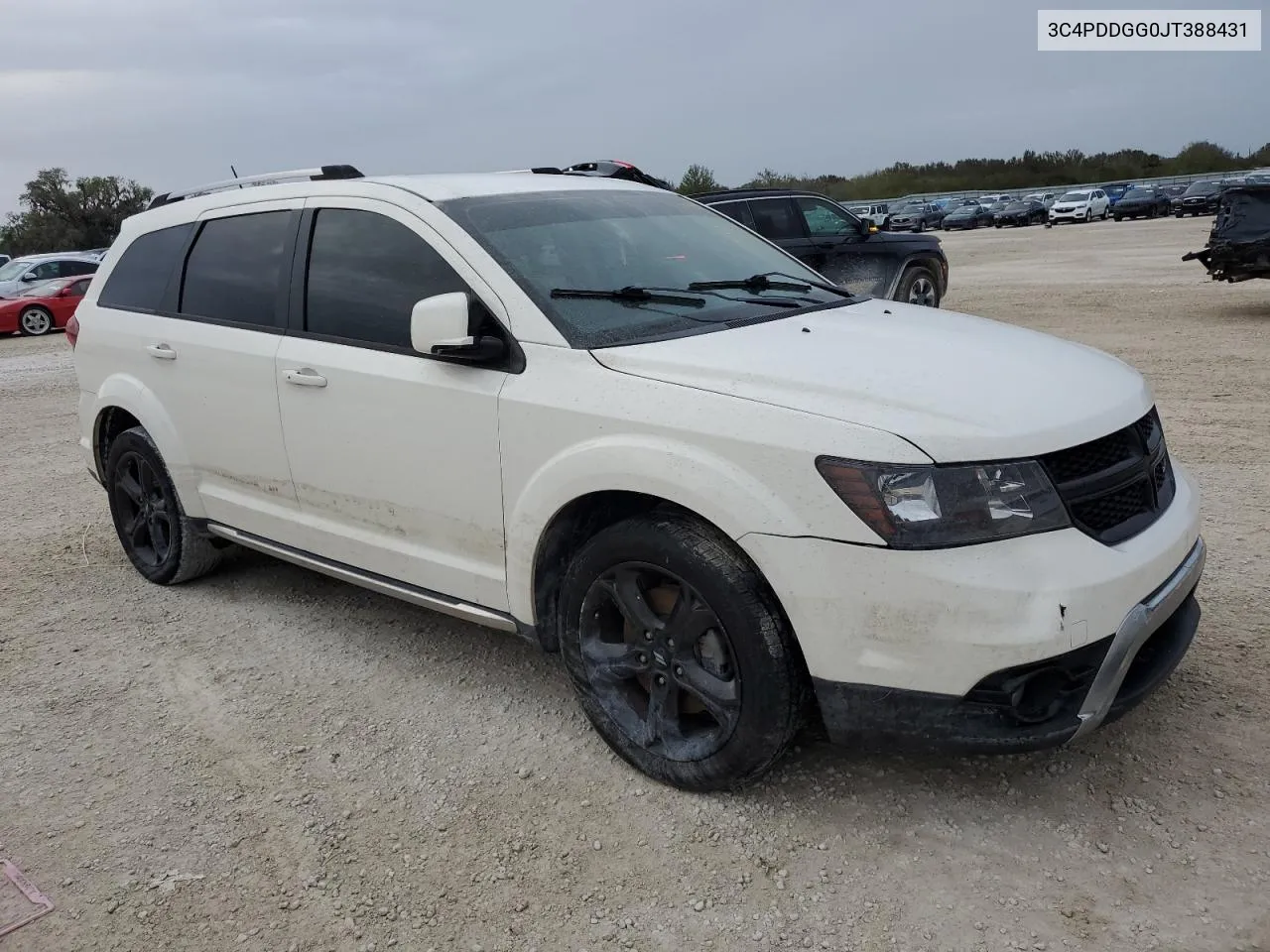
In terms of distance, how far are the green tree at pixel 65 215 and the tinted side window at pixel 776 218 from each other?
51765mm

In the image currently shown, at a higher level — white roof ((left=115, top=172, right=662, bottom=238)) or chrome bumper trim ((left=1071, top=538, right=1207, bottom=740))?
white roof ((left=115, top=172, right=662, bottom=238))

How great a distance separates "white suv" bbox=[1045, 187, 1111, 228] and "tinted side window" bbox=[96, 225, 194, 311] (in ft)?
145

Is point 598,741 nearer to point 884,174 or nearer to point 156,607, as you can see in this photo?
point 156,607

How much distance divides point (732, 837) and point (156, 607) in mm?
3280

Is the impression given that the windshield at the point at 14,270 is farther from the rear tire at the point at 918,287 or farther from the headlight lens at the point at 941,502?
the headlight lens at the point at 941,502

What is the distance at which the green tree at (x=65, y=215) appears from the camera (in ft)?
179

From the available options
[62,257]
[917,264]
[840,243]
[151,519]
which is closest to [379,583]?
[151,519]

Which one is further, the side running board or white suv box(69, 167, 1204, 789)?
the side running board

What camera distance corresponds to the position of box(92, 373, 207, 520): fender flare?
15.3 feet

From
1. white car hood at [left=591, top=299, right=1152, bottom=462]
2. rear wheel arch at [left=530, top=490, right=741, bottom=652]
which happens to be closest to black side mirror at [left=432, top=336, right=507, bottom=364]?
white car hood at [left=591, top=299, right=1152, bottom=462]

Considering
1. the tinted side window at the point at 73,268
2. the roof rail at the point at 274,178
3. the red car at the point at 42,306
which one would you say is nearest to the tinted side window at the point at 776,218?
the roof rail at the point at 274,178

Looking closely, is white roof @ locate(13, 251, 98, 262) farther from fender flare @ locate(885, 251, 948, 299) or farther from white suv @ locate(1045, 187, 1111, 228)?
white suv @ locate(1045, 187, 1111, 228)

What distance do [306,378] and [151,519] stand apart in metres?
1.83

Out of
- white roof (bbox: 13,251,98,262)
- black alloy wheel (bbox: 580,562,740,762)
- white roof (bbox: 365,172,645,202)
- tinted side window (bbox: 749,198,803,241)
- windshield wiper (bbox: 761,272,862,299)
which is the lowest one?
black alloy wheel (bbox: 580,562,740,762)
